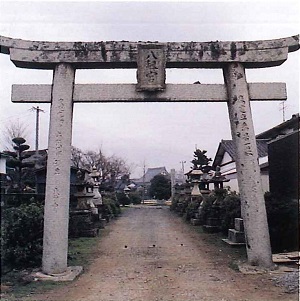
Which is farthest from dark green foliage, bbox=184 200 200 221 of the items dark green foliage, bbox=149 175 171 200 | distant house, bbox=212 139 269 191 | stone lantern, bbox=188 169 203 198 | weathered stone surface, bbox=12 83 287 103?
dark green foliage, bbox=149 175 171 200

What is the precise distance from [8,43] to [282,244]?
792cm

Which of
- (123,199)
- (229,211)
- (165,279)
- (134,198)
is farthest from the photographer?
(134,198)

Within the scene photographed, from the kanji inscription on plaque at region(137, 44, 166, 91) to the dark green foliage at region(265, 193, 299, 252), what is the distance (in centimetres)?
418

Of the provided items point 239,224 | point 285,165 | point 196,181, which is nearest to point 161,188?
point 196,181

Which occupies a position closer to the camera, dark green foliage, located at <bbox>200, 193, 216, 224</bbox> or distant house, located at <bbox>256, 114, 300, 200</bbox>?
distant house, located at <bbox>256, 114, 300, 200</bbox>

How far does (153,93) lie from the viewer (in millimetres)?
8289

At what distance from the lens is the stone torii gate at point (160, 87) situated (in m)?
7.93

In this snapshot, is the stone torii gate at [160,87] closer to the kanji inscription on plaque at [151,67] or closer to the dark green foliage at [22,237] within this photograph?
the kanji inscription on plaque at [151,67]

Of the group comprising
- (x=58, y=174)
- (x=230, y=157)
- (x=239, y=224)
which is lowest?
(x=239, y=224)

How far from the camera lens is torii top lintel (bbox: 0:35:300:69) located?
811cm

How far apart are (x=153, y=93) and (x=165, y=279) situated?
3821 millimetres

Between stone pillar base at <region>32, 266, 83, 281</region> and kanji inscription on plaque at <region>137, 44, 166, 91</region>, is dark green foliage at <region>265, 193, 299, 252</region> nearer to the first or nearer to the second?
kanji inscription on plaque at <region>137, 44, 166, 91</region>

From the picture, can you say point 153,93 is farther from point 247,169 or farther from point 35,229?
point 35,229

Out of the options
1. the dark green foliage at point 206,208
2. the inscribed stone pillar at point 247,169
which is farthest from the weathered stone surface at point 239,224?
the dark green foliage at point 206,208
